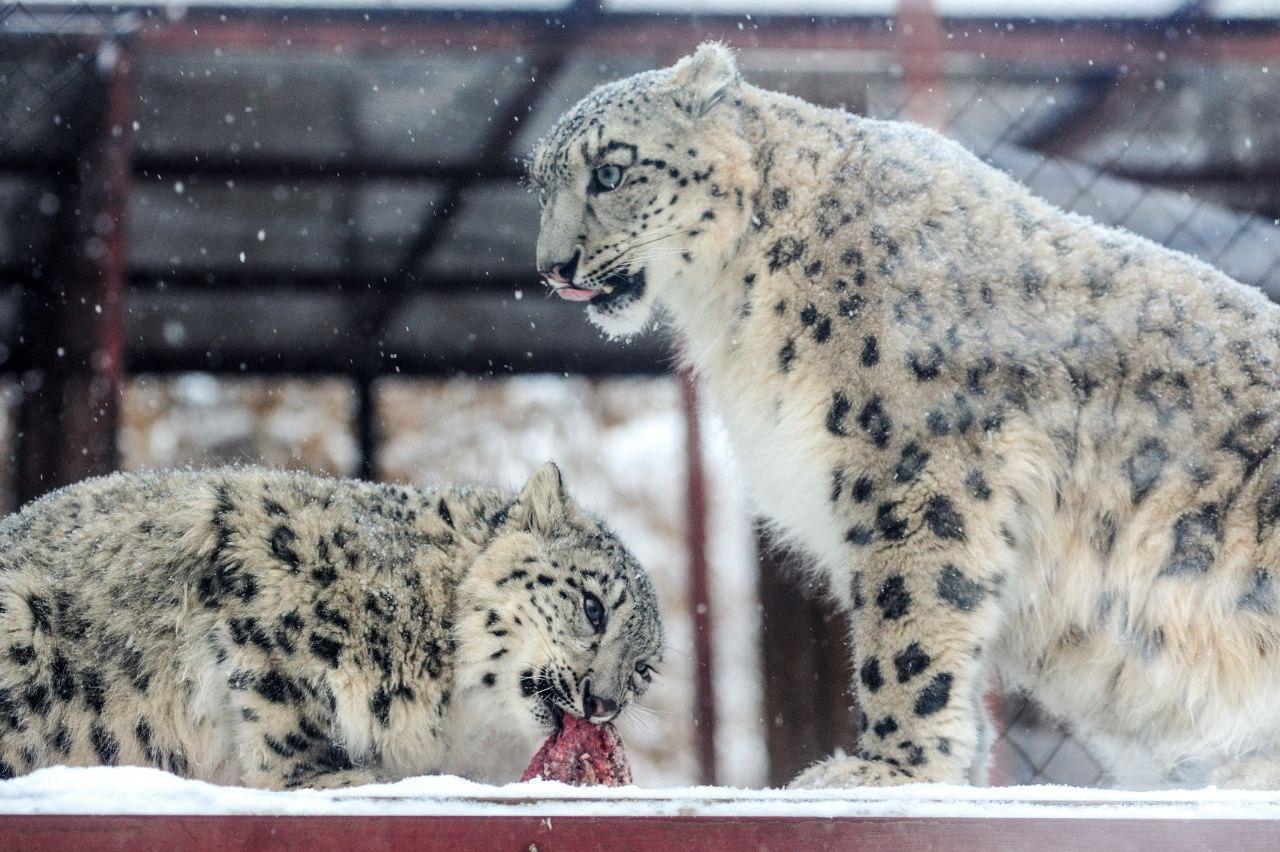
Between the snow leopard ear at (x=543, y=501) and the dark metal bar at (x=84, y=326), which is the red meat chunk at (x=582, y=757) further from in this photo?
the dark metal bar at (x=84, y=326)

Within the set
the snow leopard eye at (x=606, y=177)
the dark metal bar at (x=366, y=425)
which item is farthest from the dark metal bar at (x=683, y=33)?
the dark metal bar at (x=366, y=425)

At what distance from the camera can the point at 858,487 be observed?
2.55 metres

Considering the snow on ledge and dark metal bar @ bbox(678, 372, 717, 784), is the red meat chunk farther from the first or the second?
dark metal bar @ bbox(678, 372, 717, 784)

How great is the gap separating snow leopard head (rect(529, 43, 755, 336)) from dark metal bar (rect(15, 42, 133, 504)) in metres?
1.96

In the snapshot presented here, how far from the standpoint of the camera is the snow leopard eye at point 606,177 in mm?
2918

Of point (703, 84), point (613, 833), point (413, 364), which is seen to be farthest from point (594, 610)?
point (413, 364)

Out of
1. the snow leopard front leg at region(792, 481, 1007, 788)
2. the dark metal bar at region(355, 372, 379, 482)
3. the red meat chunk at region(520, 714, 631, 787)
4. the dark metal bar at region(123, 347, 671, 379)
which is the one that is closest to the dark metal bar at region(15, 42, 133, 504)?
the dark metal bar at region(123, 347, 671, 379)

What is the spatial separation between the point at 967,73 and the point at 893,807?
3.29 metres

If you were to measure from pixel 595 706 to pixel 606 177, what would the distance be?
3.36 ft

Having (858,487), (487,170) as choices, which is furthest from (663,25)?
(858,487)

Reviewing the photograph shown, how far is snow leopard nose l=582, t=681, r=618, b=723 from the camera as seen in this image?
2426 millimetres

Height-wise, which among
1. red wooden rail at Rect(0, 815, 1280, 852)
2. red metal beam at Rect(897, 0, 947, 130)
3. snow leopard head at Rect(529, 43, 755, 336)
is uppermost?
red metal beam at Rect(897, 0, 947, 130)

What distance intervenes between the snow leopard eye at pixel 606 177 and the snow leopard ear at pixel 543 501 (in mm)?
557

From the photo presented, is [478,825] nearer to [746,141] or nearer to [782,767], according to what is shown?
[746,141]
